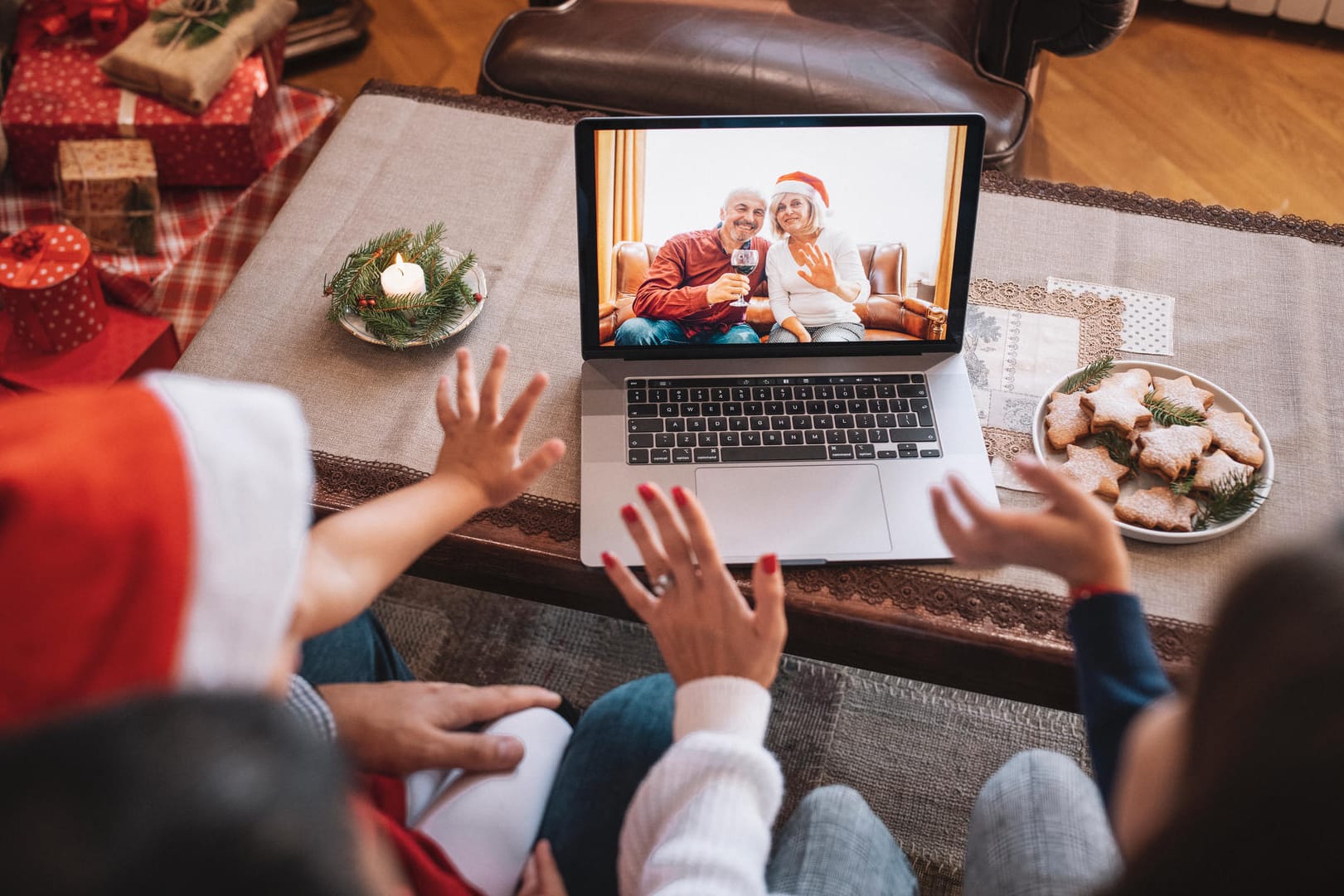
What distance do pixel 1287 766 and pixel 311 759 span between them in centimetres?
41

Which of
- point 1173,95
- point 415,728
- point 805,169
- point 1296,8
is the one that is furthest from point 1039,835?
point 1296,8

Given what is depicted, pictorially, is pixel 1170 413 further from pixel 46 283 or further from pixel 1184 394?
pixel 46 283

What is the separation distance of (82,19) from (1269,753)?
2.26 m

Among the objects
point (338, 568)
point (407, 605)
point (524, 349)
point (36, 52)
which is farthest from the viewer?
point (36, 52)

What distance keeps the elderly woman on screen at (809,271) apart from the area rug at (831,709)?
585 millimetres

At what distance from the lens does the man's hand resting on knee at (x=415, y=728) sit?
89 cm

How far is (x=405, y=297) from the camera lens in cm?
110

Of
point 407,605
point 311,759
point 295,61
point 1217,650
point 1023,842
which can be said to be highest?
point 311,759

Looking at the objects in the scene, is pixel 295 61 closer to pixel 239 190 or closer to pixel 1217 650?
pixel 239 190

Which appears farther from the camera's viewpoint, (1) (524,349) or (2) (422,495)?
(1) (524,349)

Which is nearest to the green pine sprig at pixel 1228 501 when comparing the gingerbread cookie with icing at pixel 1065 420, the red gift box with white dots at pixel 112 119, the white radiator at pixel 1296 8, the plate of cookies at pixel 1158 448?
the plate of cookies at pixel 1158 448

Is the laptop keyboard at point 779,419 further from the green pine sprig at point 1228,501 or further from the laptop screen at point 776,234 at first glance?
the green pine sprig at point 1228,501

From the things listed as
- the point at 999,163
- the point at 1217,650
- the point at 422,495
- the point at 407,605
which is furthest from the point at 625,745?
the point at 999,163

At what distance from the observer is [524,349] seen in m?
1.12
